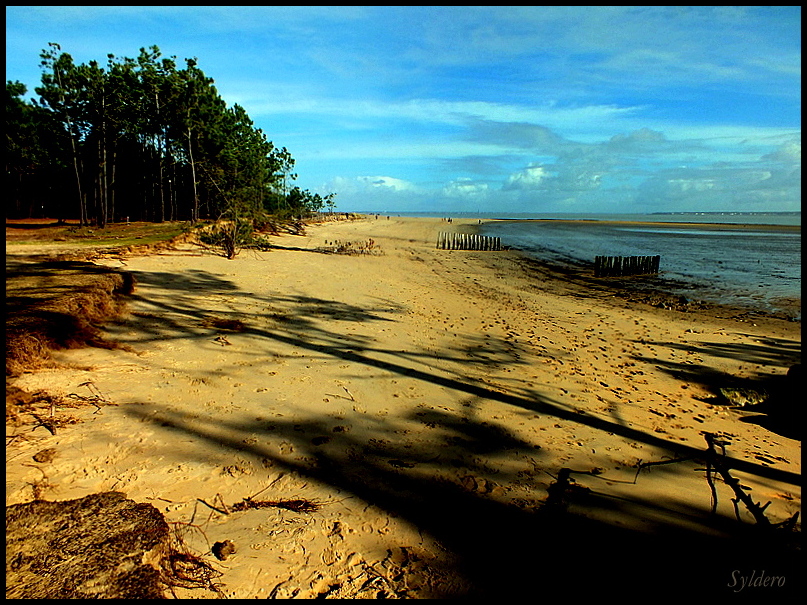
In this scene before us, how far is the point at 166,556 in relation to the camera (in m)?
2.19

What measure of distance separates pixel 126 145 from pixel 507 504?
47789 mm

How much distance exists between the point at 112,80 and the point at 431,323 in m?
34.5

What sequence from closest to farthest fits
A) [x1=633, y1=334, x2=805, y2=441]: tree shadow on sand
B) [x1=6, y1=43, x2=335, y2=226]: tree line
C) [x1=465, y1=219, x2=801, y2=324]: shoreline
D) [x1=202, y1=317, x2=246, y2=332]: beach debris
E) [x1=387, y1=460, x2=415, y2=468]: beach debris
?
[x1=387, y1=460, x2=415, y2=468]: beach debris < [x1=633, y1=334, x2=805, y2=441]: tree shadow on sand < [x1=202, y1=317, x2=246, y2=332]: beach debris < [x1=465, y1=219, x2=801, y2=324]: shoreline < [x1=6, y1=43, x2=335, y2=226]: tree line

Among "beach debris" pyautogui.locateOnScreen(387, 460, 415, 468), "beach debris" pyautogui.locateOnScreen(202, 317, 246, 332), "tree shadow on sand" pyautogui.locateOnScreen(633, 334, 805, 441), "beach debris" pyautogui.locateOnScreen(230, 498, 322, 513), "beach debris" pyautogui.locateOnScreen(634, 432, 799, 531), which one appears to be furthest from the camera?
"beach debris" pyautogui.locateOnScreen(202, 317, 246, 332)

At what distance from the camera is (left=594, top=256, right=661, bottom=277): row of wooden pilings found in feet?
63.4

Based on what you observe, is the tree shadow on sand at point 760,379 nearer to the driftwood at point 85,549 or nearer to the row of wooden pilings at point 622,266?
the driftwood at point 85,549

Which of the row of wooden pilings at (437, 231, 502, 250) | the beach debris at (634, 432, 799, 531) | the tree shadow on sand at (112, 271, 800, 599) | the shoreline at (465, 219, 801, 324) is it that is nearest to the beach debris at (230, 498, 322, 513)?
the tree shadow on sand at (112, 271, 800, 599)

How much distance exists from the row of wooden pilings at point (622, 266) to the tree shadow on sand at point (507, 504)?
15868mm

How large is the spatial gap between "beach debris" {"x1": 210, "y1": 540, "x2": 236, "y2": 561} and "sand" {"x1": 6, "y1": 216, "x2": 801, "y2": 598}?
6cm

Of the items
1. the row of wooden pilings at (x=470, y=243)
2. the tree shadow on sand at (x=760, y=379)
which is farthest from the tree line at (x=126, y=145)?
the tree shadow on sand at (x=760, y=379)

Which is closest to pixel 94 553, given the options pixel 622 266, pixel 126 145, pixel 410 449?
pixel 410 449

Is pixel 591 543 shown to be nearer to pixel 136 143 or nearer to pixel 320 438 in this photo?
pixel 320 438

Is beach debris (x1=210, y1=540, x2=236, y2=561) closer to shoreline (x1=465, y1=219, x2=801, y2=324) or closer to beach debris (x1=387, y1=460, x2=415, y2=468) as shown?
beach debris (x1=387, y1=460, x2=415, y2=468)

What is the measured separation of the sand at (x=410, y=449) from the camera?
7.95ft
